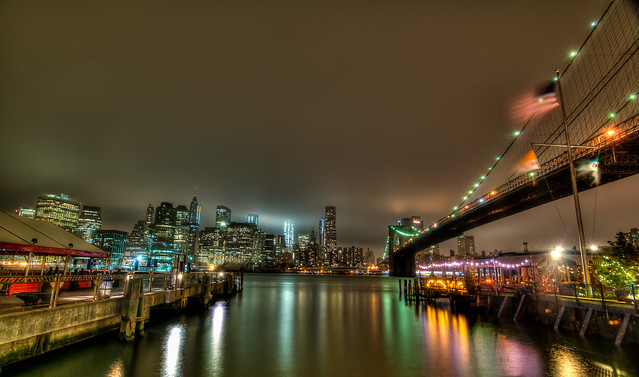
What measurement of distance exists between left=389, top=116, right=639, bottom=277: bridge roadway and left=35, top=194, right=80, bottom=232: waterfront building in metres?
121

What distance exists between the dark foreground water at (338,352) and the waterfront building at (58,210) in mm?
124394

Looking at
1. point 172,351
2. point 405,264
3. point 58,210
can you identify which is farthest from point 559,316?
point 58,210

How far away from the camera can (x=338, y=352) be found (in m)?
18.0

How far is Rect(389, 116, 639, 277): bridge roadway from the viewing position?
27.7 m

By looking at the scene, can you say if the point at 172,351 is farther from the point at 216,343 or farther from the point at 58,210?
the point at 58,210

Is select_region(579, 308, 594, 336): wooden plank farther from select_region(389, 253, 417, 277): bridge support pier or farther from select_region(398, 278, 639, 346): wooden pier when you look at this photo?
select_region(389, 253, 417, 277): bridge support pier

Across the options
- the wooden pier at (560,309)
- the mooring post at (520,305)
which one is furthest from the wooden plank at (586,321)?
the mooring post at (520,305)

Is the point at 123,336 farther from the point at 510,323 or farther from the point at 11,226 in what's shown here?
the point at 510,323

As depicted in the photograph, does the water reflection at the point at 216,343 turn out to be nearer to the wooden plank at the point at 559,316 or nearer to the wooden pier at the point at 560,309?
the wooden pier at the point at 560,309

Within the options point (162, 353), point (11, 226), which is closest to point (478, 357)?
point (162, 353)

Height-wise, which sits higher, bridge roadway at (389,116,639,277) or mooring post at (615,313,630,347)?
bridge roadway at (389,116,639,277)

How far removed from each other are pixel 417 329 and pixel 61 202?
14166 centimetres

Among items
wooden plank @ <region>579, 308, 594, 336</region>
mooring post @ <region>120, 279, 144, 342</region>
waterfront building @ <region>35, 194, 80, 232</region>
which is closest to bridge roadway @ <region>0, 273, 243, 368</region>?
mooring post @ <region>120, 279, 144, 342</region>

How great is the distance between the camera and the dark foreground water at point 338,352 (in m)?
13.7
